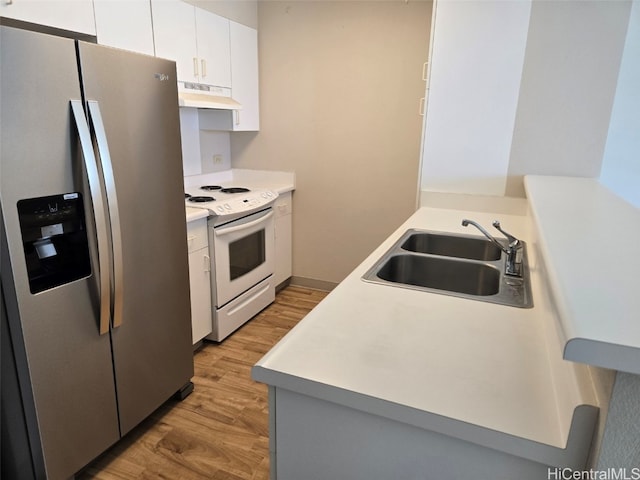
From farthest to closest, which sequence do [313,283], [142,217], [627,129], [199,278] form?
[313,283] < [199,278] < [627,129] < [142,217]

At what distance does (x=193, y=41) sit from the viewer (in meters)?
2.74

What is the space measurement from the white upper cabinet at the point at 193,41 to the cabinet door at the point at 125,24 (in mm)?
71

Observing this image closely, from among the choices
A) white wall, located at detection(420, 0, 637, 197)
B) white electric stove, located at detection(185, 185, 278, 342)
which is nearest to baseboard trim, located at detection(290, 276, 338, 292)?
white electric stove, located at detection(185, 185, 278, 342)

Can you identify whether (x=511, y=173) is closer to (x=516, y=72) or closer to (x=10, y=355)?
(x=516, y=72)

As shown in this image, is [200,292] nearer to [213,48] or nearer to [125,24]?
[125,24]

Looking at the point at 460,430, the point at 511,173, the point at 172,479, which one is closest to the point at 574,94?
the point at 511,173

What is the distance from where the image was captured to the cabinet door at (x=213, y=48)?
2818mm

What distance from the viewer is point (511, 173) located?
7.66 ft

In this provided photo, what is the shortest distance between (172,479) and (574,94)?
8.45ft

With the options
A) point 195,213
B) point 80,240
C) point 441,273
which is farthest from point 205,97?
point 441,273

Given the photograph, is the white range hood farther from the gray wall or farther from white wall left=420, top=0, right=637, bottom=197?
white wall left=420, top=0, right=637, bottom=197

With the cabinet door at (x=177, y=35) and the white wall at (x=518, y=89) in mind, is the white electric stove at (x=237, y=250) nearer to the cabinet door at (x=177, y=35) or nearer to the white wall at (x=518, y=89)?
the cabinet door at (x=177, y=35)

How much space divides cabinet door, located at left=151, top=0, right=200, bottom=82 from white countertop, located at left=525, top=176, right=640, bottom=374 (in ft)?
7.37

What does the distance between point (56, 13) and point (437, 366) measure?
2.10 meters
